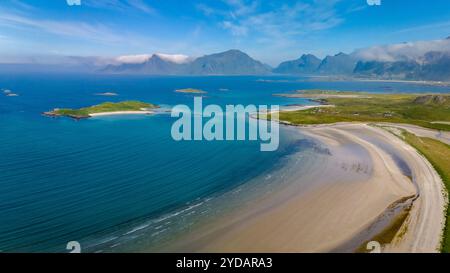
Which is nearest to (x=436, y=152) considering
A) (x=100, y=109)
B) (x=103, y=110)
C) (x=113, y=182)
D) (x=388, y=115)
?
(x=388, y=115)

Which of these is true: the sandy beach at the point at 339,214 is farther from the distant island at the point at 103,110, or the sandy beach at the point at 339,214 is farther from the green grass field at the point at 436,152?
the distant island at the point at 103,110

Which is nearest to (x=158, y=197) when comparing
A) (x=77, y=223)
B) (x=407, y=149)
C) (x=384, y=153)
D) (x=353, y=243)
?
(x=77, y=223)

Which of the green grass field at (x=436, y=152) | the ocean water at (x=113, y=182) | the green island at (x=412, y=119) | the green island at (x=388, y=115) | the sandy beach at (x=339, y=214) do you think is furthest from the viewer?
the green island at (x=388, y=115)

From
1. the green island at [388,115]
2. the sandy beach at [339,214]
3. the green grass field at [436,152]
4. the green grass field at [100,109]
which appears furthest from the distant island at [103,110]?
the green grass field at [436,152]

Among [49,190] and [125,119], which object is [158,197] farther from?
[125,119]

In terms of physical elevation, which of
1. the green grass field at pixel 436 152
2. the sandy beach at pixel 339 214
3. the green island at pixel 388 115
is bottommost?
the sandy beach at pixel 339 214

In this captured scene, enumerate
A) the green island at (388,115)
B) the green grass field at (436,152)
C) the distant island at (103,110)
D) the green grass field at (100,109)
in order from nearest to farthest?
the green grass field at (436,152) → the green island at (388,115) → the distant island at (103,110) → the green grass field at (100,109)

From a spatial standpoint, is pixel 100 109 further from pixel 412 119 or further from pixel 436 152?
pixel 412 119
